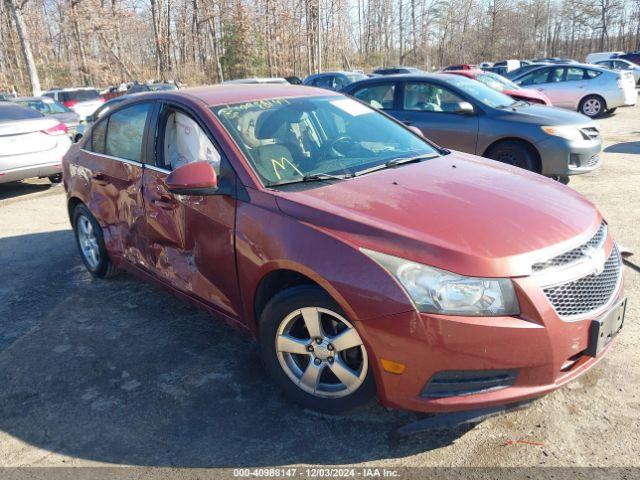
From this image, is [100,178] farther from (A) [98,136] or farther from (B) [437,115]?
(B) [437,115]

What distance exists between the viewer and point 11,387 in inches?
130

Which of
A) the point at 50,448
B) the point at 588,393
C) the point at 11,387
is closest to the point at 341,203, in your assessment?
the point at 588,393

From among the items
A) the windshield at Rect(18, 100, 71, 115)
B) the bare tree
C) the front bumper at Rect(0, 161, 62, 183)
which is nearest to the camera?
the front bumper at Rect(0, 161, 62, 183)

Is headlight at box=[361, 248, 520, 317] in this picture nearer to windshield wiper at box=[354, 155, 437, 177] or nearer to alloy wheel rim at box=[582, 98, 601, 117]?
windshield wiper at box=[354, 155, 437, 177]

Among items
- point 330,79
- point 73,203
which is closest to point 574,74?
point 330,79

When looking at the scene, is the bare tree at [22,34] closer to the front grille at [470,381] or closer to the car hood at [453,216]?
the car hood at [453,216]

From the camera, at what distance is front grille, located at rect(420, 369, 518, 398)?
2.32 metres

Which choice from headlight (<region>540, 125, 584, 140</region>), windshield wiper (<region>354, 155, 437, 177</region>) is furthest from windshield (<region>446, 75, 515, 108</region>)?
windshield wiper (<region>354, 155, 437, 177</region>)

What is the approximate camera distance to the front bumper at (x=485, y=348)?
226 centimetres

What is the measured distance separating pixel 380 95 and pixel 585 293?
6381mm

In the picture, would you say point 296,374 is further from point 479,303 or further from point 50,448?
point 50,448

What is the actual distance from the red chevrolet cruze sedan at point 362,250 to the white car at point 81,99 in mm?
17605

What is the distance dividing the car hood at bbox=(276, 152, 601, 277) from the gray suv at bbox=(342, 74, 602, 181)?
402 centimetres

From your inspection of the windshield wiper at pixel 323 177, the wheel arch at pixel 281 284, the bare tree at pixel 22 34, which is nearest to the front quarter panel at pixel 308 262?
the wheel arch at pixel 281 284
